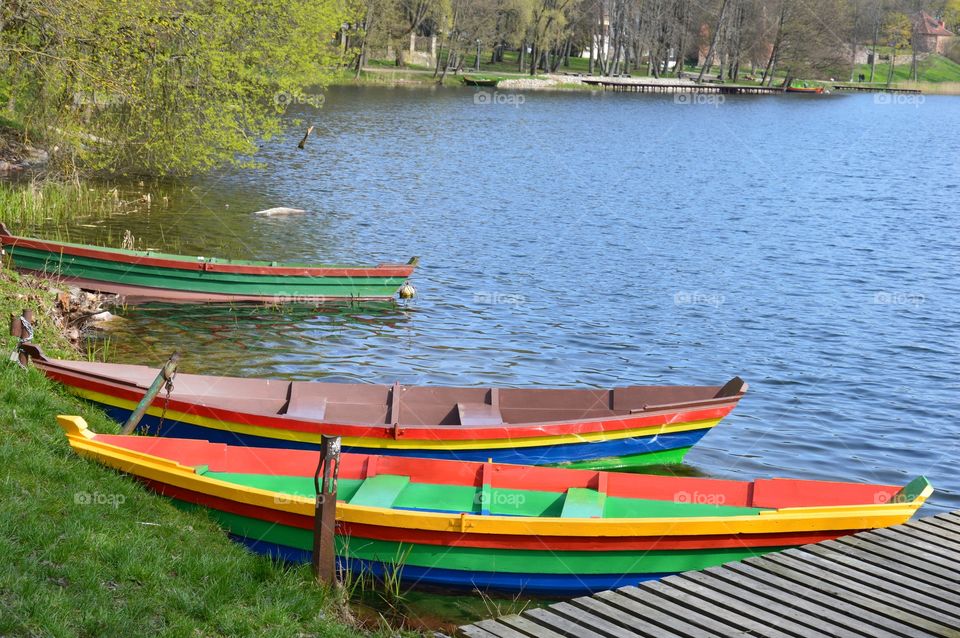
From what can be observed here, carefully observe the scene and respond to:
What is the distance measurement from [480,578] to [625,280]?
16015 millimetres

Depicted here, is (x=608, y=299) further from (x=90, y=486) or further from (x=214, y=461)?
(x=90, y=486)

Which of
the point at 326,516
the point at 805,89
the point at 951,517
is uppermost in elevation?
the point at 805,89

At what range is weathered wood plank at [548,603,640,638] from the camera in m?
6.85

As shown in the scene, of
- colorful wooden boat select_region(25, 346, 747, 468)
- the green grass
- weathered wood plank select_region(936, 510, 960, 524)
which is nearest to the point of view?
weathered wood plank select_region(936, 510, 960, 524)

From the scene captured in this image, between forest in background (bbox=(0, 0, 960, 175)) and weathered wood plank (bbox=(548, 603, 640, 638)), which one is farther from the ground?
forest in background (bbox=(0, 0, 960, 175))

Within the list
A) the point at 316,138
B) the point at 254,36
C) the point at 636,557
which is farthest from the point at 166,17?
the point at 316,138

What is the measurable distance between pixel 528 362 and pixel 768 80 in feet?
356

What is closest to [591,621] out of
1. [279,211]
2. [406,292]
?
[406,292]

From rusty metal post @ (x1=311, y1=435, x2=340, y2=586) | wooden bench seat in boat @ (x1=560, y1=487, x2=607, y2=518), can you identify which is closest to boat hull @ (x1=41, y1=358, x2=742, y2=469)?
wooden bench seat in boat @ (x1=560, y1=487, x2=607, y2=518)

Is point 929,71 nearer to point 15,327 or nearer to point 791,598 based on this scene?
point 15,327

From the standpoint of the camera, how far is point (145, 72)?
2314 cm

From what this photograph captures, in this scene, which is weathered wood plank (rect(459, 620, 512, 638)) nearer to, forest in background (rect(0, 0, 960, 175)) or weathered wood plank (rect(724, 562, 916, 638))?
weathered wood plank (rect(724, 562, 916, 638))

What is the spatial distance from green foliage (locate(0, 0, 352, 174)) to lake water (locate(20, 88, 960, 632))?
2274mm

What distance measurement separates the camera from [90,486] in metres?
8.55
